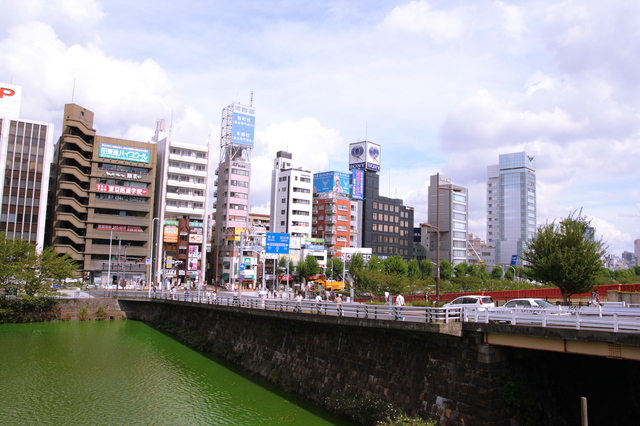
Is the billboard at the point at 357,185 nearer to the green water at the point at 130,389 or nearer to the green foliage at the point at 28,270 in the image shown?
the green foliage at the point at 28,270

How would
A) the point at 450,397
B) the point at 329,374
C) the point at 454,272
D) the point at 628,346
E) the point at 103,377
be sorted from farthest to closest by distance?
the point at 454,272
the point at 103,377
the point at 329,374
the point at 450,397
the point at 628,346

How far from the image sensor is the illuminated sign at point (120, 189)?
87006mm

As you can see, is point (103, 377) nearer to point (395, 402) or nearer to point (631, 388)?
point (395, 402)

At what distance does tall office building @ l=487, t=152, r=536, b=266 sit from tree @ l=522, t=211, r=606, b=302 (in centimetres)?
14304

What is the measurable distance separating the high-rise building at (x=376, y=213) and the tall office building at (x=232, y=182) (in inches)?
1173

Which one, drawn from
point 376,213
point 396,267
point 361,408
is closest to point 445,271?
point 396,267

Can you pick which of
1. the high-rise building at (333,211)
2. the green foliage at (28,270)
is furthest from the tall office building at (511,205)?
the green foliage at (28,270)

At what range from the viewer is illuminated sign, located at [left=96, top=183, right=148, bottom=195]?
87.0 metres

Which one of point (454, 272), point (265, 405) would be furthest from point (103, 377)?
point (454, 272)

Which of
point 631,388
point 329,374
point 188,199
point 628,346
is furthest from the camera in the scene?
point 188,199

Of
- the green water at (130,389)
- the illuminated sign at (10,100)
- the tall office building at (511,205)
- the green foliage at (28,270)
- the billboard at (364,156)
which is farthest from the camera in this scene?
the tall office building at (511,205)

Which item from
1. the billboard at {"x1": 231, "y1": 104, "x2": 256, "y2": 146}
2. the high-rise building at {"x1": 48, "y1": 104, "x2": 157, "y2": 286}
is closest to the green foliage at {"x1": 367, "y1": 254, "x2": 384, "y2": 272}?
the billboard at {"x1": 231, "y1": 104, "x2": 256, "y2": 146}

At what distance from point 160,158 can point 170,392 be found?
7674 cm

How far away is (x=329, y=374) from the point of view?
2578 cm
